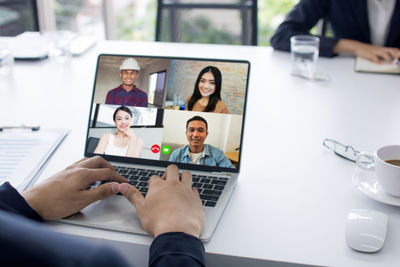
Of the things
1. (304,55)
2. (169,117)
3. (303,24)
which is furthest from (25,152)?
(303,24)

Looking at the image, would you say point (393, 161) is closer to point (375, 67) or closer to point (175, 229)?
point (175, 229)

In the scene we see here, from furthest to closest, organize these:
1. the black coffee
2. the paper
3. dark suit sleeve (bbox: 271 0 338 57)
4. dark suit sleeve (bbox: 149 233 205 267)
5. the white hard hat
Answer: dark suit sleeve (bbox: 271 0 338 57) → the paper → the white hard hat → the black coffee → dark suit sleeve (bbox: 149 233 205 267)

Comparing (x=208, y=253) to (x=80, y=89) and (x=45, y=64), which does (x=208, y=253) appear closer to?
(x=80, y=89)

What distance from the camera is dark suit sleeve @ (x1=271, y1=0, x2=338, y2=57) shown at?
174 cm

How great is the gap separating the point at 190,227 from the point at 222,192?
0.56 ft

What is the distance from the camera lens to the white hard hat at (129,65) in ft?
3.22

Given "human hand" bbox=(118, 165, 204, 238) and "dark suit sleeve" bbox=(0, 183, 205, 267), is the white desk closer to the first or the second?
"human hand" bbox=(118, 165, 204, 238)

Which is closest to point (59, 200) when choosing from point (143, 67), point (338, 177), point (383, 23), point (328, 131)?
point (143, 67)

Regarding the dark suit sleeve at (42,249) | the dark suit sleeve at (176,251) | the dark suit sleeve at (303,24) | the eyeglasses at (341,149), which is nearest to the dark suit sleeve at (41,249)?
the dark suit sleeve at (42,249)

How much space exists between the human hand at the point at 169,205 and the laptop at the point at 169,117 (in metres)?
0.06

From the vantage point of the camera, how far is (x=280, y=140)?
1.13 meters

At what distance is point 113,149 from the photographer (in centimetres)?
97

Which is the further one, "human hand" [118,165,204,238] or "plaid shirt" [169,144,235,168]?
"plaid shirt" [169,144,235,168]

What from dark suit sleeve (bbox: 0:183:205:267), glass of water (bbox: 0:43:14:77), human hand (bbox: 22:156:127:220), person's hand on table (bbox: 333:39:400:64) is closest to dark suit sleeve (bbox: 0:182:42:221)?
human hand (bbox: 22:156:127:220)
